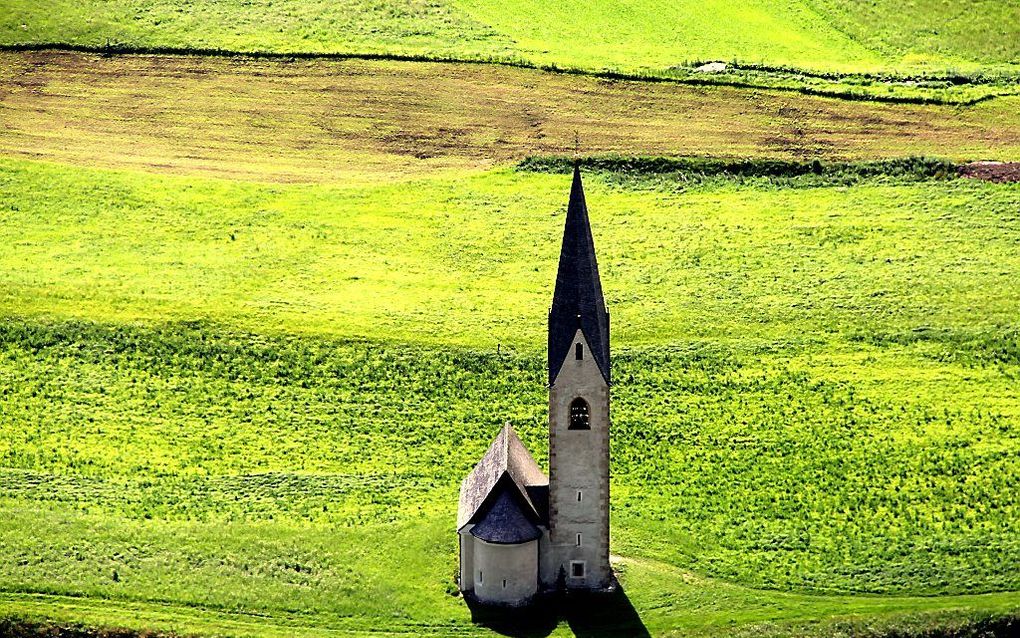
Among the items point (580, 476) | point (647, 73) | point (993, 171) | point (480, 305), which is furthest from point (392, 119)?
point (580, 476)

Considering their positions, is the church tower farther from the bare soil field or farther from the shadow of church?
the bare soil field

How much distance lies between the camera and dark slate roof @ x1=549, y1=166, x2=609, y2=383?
6088 centimetres

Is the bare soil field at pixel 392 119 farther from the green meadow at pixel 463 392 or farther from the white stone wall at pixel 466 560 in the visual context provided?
the white stone wall at pixel 466 560

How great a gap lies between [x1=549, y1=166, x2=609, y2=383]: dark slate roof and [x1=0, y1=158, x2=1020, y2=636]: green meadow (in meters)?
8.71

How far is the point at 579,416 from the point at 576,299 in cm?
387

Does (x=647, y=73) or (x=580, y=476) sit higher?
(x=647, y=73)

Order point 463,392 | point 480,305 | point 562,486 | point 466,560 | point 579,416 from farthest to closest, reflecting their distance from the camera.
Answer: point 480,305, point 463,392, point 466,560, point 562,486, point 579,416

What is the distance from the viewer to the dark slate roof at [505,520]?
206ft

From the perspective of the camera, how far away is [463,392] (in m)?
79.4

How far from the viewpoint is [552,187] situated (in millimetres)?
→ 98625

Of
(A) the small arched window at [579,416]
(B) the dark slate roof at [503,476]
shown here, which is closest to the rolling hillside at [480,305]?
(B) the dark slate roof at [503,476]

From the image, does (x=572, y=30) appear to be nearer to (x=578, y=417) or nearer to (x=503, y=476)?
(x=503, y=476)

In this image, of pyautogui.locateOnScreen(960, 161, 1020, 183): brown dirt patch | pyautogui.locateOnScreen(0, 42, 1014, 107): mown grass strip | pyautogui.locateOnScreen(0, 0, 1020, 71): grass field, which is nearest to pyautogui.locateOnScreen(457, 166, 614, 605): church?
pyautogui.locateOnScreen(960, 161, 1020, 183): brown dirt patch

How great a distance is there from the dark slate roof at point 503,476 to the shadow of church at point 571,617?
272 cm
